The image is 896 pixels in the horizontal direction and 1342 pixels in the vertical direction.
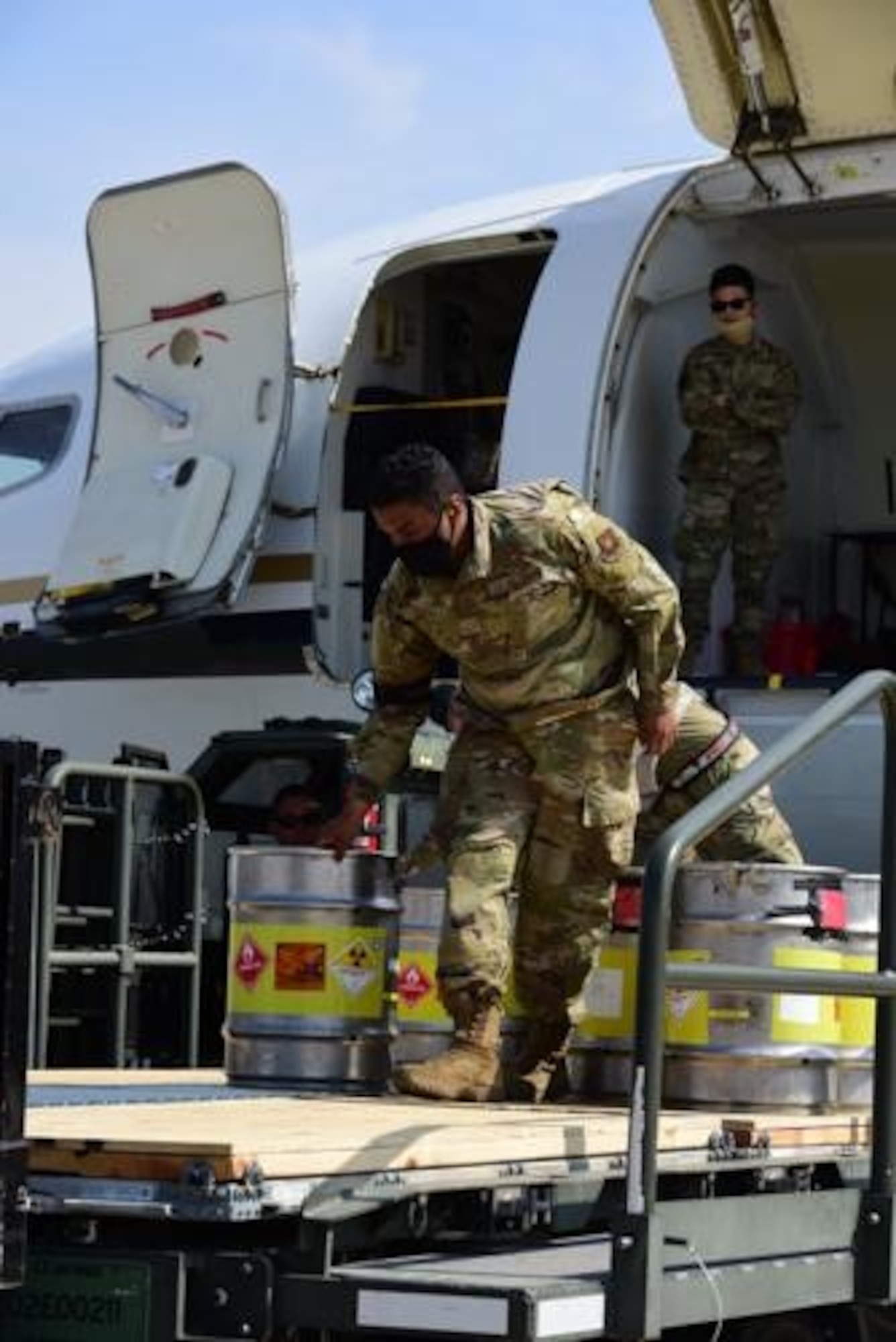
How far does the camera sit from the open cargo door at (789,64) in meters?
9.31

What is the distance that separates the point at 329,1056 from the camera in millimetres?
6270

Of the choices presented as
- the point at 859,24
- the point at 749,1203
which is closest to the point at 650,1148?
the point at 749,1203

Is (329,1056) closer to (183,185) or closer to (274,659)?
(274,659)

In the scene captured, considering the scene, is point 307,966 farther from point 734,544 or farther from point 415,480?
point 734,544

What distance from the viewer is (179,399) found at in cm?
1080

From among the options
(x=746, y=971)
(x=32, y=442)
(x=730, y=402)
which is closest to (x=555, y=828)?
(x=746, y=971)

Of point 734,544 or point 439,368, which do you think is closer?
point 734,544

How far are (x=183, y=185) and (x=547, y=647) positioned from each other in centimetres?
478

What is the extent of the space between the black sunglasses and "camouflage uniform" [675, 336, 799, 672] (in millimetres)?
124

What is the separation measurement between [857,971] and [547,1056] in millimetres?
754

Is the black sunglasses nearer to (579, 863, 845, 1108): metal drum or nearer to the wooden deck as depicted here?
(579, 863, 845, 1108): metal drum

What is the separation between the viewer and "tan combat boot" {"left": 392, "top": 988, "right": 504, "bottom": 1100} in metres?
6.06

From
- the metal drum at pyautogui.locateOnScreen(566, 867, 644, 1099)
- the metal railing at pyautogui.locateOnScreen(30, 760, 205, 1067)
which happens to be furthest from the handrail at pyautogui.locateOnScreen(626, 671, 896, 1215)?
the metal railing at pyautogui.locateOnScreen(30, 760, 205, 1067)

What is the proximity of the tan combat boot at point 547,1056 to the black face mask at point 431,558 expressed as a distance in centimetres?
108
